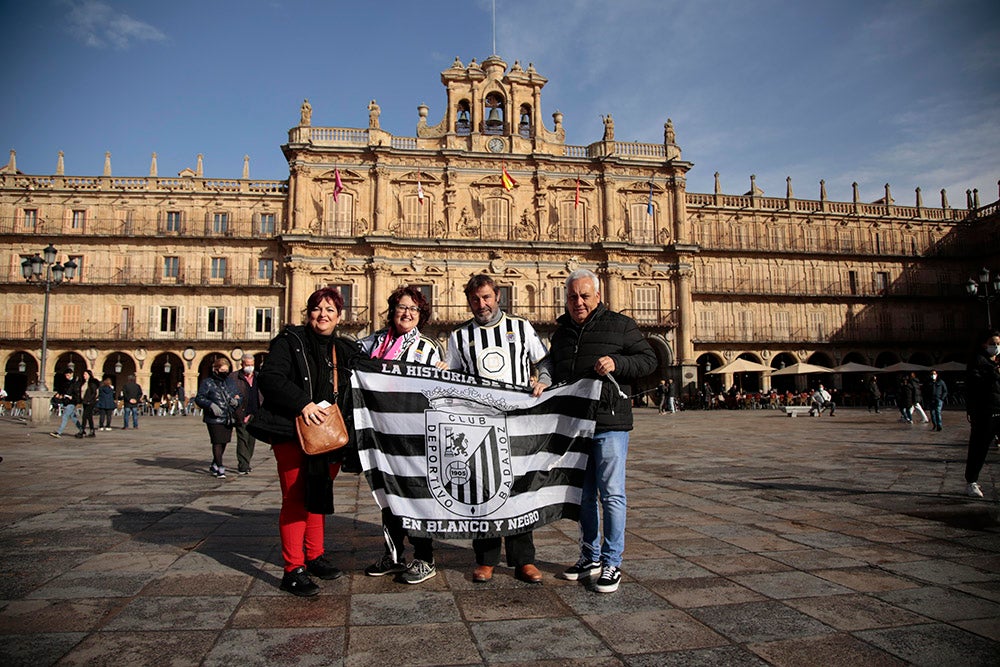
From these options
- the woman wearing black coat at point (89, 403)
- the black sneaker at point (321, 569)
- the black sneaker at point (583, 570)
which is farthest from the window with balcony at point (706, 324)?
the black sneaker at point (321, 569)

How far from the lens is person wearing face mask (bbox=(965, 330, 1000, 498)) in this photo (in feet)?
20.2

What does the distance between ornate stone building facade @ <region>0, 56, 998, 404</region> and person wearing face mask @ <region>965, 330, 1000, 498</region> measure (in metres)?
27.1

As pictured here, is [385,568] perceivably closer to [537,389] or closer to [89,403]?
[537,389]

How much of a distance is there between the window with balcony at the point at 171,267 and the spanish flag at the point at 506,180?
18815mm

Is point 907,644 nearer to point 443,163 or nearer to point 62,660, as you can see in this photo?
point 62,660

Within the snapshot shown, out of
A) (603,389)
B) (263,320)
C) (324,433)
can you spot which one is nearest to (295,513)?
(324,433)

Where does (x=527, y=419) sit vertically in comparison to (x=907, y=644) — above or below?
above

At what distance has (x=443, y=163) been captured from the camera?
34.5m

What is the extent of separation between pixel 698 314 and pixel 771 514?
112 feet

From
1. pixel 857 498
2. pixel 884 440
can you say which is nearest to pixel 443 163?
pixel 884 440

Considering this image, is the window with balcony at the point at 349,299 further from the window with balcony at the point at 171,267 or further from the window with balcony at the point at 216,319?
the window with balcony at the point at 171,267

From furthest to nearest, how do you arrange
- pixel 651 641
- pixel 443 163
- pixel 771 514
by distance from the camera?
pixel 443 163 < pixel 771 514 < pixel 651 641

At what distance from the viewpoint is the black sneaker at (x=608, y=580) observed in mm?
3463

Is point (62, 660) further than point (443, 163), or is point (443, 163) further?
point (443, 163)
